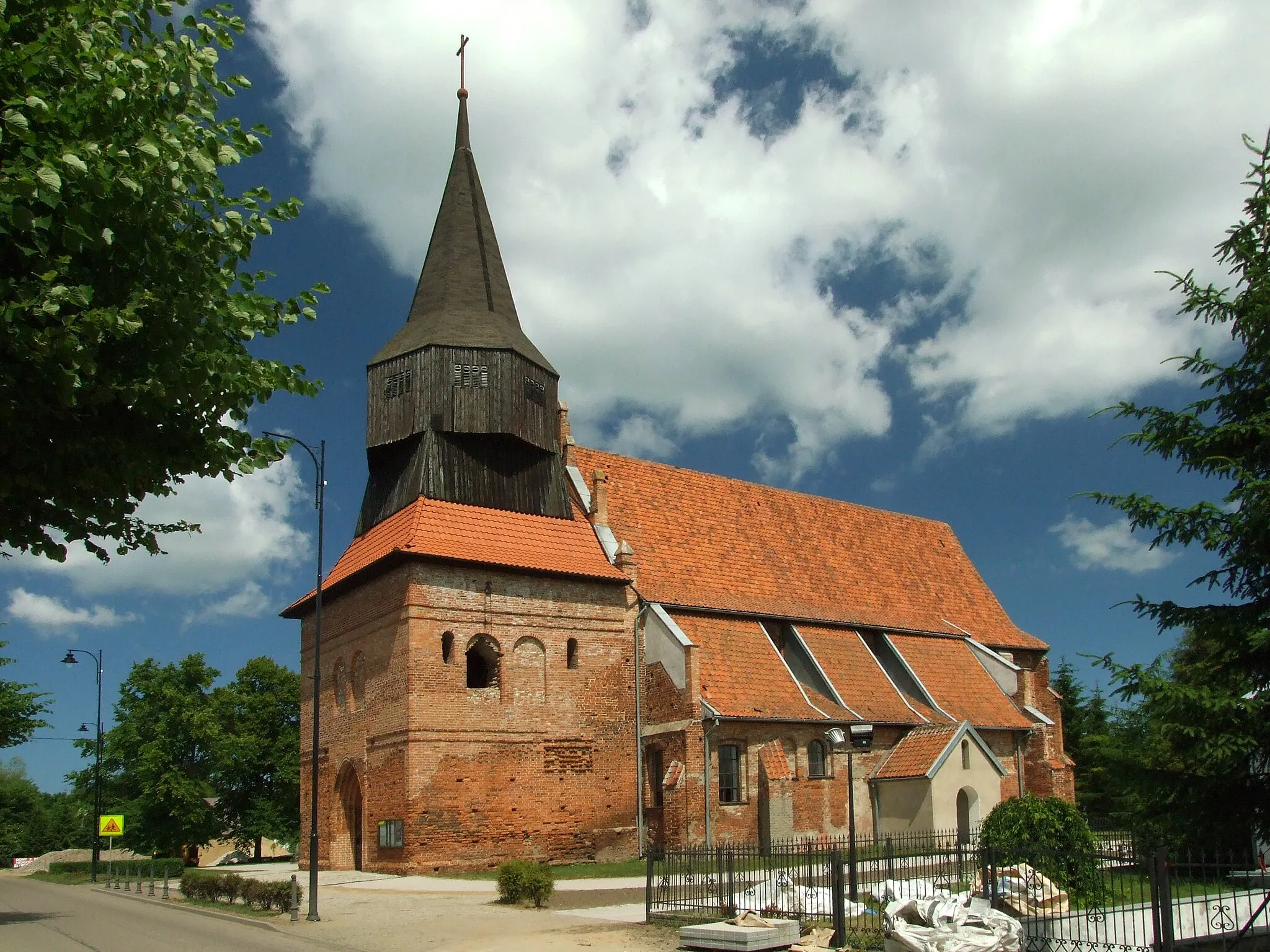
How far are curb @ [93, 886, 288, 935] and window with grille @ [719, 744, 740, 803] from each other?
12797 millimetres

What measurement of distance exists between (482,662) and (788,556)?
38.2ft

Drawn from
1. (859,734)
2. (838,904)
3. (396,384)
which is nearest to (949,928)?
(838,904)

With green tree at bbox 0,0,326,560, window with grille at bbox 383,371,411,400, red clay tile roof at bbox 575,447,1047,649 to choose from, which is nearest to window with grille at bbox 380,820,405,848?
red clay tile roof at bbox 575,447,1047,649

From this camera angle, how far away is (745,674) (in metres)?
31.0

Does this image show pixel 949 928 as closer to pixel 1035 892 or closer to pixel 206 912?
pixel 1035 892

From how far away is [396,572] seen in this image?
28.5 metres

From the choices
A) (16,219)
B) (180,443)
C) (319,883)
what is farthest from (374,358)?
(16,219)

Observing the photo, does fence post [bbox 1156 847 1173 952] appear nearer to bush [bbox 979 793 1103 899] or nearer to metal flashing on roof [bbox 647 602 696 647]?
bush [bbox 979 793 1103 899]

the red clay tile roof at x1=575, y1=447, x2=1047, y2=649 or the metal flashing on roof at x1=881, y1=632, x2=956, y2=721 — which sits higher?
the red clay tile roof at x1=575, y1=447, x2=1047, y2=649

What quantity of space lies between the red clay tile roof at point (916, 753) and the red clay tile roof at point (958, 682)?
248cm

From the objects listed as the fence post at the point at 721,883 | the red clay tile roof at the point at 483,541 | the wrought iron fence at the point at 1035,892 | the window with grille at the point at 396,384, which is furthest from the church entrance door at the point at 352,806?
the fence post at the point at 721,883

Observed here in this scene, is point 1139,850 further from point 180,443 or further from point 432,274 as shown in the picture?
point 432,274

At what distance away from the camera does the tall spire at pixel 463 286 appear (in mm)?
30859

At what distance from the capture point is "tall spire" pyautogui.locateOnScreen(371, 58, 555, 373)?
30859 millimetres
